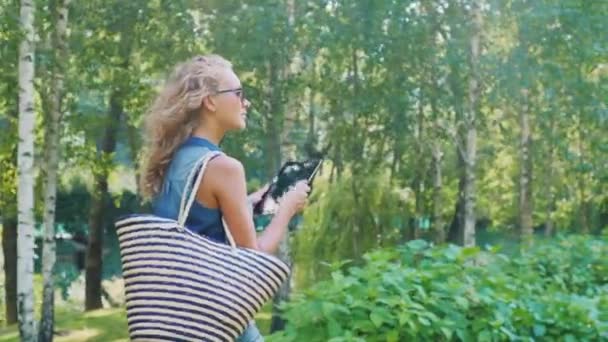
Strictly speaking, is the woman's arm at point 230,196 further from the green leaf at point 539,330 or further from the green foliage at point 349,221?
the green foliage at point 349,221

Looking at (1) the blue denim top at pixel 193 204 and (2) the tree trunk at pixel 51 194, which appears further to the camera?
(2) the tree trunk at pixel 51 194

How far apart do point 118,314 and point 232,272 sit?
15.0m

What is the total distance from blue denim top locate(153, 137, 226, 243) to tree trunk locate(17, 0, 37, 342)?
28.8 feet

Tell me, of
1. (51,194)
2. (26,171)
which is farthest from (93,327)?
(26,171)

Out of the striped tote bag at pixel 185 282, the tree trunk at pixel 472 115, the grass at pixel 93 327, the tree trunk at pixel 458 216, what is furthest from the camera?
the tree trunk at pixel 458 216

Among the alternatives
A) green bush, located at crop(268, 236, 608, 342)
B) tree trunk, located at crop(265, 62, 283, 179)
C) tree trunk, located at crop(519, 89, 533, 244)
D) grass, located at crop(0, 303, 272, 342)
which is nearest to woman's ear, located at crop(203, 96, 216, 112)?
green bush, located at crop(268, 236, 608, 342)

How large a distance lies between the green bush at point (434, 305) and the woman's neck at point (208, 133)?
99 cm

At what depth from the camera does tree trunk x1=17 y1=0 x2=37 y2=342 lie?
1127 centimetres

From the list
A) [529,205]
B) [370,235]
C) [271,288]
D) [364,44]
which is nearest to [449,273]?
[271,288]

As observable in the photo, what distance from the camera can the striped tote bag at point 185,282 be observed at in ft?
8.48

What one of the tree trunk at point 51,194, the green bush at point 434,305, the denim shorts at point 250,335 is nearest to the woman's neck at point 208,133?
the denim shorts at point 250,335

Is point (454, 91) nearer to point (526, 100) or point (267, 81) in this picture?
point (526, 100)

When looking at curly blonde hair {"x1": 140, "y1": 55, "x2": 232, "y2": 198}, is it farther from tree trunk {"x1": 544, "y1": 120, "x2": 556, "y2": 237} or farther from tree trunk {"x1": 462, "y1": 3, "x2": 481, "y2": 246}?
tree trunk {"x1": 544, "y1": 120, "x2": 556, "y2": 237}

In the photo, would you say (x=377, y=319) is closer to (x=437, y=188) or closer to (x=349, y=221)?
(x=349, y=221)
